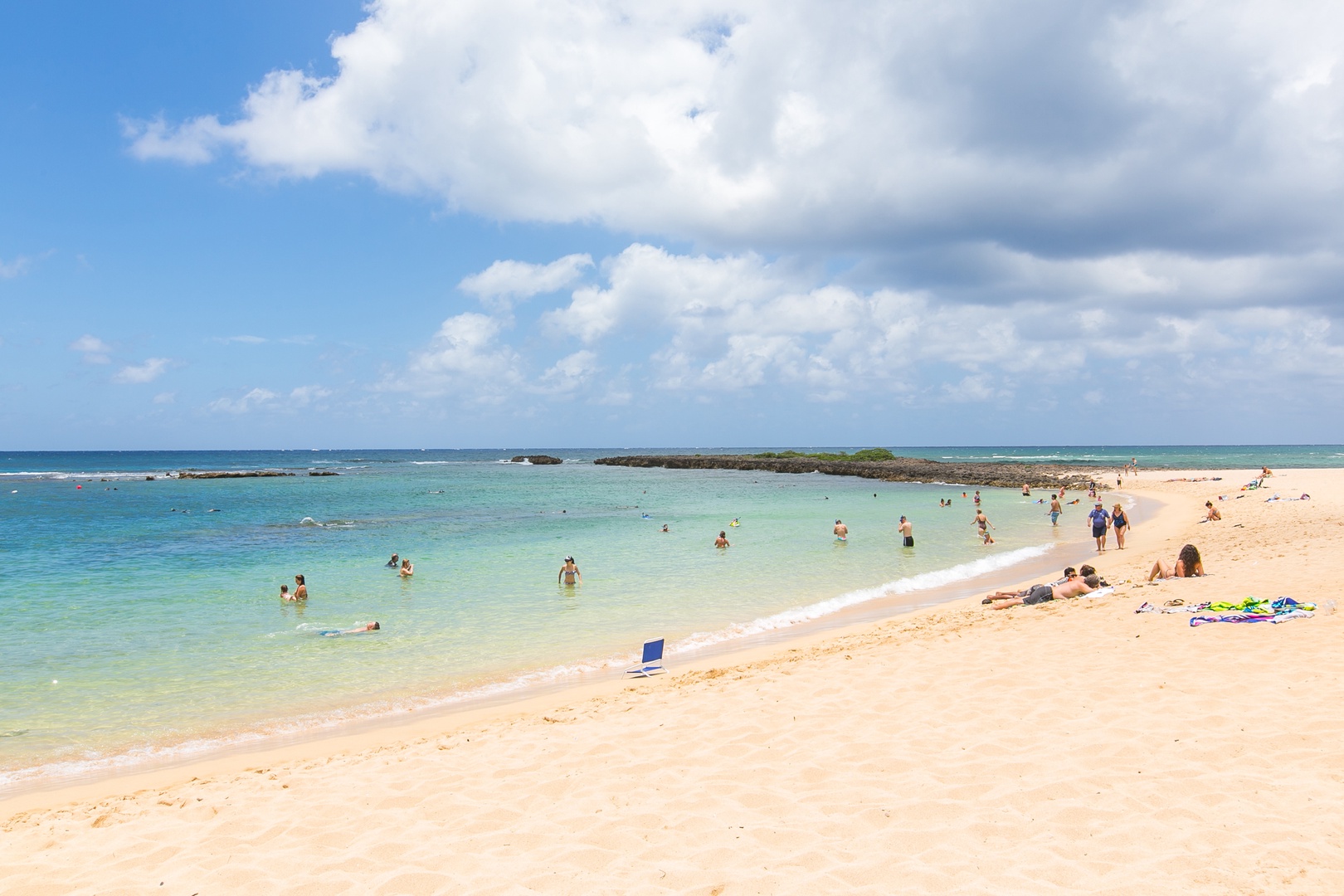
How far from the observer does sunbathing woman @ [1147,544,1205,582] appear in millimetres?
15023

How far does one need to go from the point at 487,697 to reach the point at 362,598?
A: 919 centimetres

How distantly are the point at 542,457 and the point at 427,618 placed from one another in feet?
364

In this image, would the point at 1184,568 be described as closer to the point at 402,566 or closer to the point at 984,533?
the point at 984,533

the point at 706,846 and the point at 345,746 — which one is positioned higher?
the point at 706,846

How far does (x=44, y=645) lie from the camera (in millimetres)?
13641

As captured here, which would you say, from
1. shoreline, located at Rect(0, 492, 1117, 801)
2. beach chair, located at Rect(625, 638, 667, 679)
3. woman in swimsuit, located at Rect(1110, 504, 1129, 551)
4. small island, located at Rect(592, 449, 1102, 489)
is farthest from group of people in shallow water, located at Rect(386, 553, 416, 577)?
small island, located at Rect(592, 449, 1102, 489)

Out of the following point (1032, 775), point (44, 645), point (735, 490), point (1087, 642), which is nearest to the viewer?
point (1032, 775)

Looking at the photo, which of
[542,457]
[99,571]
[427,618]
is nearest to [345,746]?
[427,618]

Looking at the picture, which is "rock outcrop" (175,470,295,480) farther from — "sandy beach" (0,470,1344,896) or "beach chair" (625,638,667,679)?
"sandy beach" (0,470,1344,896)

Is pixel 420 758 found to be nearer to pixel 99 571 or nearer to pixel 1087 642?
pixel 1087 642

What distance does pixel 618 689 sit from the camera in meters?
10.6

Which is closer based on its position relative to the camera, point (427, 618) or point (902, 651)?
point (902, 651)

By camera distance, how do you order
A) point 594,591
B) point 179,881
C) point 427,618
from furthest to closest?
1. point 594,591
2. point 427,618
3. point 179,881

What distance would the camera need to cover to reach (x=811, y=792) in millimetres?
6145
